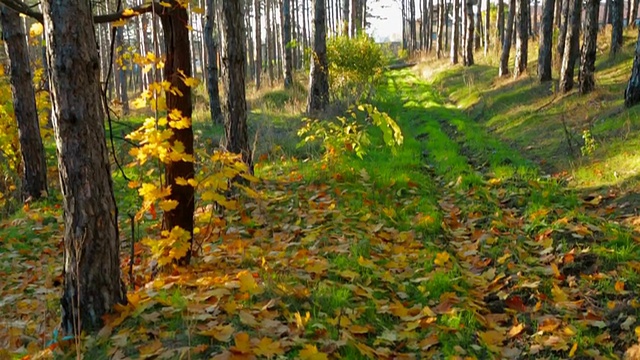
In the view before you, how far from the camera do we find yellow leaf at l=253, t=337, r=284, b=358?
9.18 ft

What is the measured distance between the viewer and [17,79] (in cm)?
790

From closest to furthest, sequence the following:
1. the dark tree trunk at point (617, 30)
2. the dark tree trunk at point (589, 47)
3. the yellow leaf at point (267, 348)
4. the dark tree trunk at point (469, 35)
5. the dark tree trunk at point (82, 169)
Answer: the yellow leaf at point (267, 348) < the dark tree trunk at point (82, 169) < the dark tree trunk at point (589, 47) < the dark tree trunk at point (617, 30) < the dark tree trunk at point (469, 35)

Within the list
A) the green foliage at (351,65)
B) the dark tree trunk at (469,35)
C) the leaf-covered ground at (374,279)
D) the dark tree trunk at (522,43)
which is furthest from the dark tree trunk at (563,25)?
the leaf-covered ground at (374,279)

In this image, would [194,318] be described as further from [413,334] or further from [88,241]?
[413,334]

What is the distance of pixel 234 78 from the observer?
6.24 meters

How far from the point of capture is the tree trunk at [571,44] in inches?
448

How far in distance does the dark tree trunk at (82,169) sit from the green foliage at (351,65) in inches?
445

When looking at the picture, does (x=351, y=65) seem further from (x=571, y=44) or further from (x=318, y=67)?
(x=571, y=44)

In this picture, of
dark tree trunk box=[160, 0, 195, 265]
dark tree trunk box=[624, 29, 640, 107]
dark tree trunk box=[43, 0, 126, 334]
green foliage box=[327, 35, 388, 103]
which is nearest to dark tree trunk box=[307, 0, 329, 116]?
green foliage box=[327, 35, 388, 103]

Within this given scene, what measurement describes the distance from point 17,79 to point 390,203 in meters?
6.15

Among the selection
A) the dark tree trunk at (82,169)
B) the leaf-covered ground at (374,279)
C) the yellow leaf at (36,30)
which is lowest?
the leaf-covered ground at (374,279)

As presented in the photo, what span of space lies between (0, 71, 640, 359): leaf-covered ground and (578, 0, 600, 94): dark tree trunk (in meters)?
5.17

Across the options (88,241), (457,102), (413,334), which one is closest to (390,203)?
(413,334)

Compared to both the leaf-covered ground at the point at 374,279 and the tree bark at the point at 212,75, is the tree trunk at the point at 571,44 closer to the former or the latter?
the leaf-covered ground at the point at 374,279
